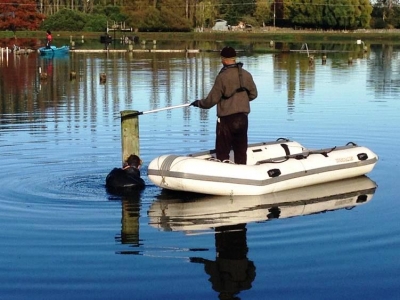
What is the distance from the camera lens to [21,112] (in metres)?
24.9

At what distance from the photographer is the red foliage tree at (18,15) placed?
3686 inches

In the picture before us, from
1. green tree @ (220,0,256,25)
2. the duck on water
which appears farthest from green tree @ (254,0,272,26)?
the duck on water

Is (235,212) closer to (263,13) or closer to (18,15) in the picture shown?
(18,15)

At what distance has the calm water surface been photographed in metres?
8.77

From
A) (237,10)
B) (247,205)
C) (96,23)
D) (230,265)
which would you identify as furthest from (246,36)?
(230,265)

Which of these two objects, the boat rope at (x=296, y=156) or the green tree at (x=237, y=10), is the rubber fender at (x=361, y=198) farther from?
the green tree at (x=237, y=10)

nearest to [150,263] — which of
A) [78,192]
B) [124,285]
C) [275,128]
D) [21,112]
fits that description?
[124,285]

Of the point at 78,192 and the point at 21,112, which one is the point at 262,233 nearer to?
the point at 78,192

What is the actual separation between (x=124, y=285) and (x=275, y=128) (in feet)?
41.2

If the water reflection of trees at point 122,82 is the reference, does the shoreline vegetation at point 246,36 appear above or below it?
above

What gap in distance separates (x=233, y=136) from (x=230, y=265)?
14.3 feet

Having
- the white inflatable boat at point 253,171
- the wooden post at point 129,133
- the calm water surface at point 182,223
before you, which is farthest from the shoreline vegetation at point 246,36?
the white inflatable boat at point 253,171

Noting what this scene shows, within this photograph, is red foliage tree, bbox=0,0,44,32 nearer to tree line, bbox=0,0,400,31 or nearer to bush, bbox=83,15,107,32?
tree line, bbox=0,0,400,31

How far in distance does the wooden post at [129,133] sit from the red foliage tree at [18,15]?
81172 mm
